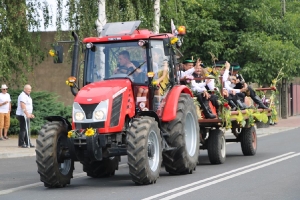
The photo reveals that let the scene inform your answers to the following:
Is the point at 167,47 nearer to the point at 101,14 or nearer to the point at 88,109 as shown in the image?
the point at 88,109

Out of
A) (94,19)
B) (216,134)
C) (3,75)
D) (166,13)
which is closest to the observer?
(216,134)

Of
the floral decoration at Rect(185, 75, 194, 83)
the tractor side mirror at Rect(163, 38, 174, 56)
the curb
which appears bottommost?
the curb

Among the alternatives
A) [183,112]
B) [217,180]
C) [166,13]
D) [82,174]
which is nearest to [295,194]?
[217,180]

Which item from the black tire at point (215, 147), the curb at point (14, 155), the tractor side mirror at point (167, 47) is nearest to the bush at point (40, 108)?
the curb at point (14, 155)

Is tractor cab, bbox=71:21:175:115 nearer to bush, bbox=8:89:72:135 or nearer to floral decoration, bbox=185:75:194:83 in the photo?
floral decoration, bbox=185:75:194:83

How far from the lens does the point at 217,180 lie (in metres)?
14.2

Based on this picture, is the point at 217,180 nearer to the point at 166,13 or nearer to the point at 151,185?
the point at 151,185

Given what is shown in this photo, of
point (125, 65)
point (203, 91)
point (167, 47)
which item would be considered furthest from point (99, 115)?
point (203, 91)

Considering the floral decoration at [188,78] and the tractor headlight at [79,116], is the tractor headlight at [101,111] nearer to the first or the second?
the tractor headlight at [79,116]

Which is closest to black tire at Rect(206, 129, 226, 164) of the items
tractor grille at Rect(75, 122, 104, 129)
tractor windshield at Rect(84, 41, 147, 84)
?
tractor windshield at Rect(84, 41, 147, 84)

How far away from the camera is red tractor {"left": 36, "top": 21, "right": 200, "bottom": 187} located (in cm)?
1359

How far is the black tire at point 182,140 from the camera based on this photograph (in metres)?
14.8

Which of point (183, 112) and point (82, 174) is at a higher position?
point (183, 112)

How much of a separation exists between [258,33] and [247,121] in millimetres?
21010
